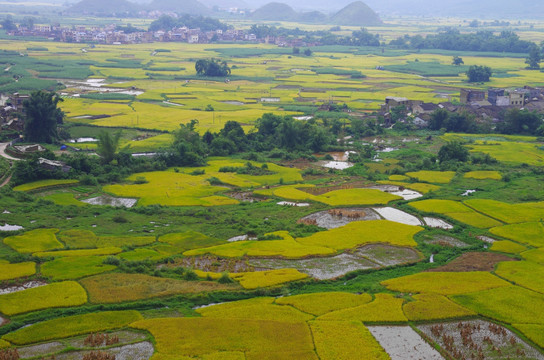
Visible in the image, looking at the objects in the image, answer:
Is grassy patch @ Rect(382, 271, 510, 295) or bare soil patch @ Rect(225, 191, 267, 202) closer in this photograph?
grassy patch @ Rect(382, 271, 510, 295)

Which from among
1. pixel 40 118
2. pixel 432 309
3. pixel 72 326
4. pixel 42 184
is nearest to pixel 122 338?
pixel 72 326

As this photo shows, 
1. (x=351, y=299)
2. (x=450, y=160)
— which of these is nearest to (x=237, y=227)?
(x=351, y=299)

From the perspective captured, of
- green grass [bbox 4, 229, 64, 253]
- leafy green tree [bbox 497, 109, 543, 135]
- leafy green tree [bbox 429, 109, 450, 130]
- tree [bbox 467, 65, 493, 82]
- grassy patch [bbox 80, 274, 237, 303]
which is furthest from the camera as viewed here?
tree [bbox 467, 65, 493, 82]

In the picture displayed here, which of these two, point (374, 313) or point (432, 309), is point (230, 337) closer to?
point (374, 313)

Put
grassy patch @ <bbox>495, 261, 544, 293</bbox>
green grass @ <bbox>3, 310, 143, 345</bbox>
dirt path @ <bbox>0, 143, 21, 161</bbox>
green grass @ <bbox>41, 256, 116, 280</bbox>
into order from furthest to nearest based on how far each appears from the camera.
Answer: dirt path @ <bbox>0, 143, 21, 161</bbox> → green grass @ <bbox>41, 256, 116, 280</bbox> → grassy patch @ <bbox>495, 261, 544, 293</bbox> → green grass @ <bbox>3, 310, 143, 345</bbox>

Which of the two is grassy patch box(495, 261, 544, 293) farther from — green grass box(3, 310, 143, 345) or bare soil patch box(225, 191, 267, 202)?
bare soil patch box(225, 191, 267, 202)

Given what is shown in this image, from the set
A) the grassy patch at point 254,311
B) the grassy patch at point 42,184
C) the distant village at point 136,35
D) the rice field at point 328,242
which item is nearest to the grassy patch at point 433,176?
the rice field at point 328,242

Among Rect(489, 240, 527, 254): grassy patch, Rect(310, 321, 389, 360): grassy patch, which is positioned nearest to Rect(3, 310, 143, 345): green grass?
Rect(310, 321, 389, 360): grassy patch
